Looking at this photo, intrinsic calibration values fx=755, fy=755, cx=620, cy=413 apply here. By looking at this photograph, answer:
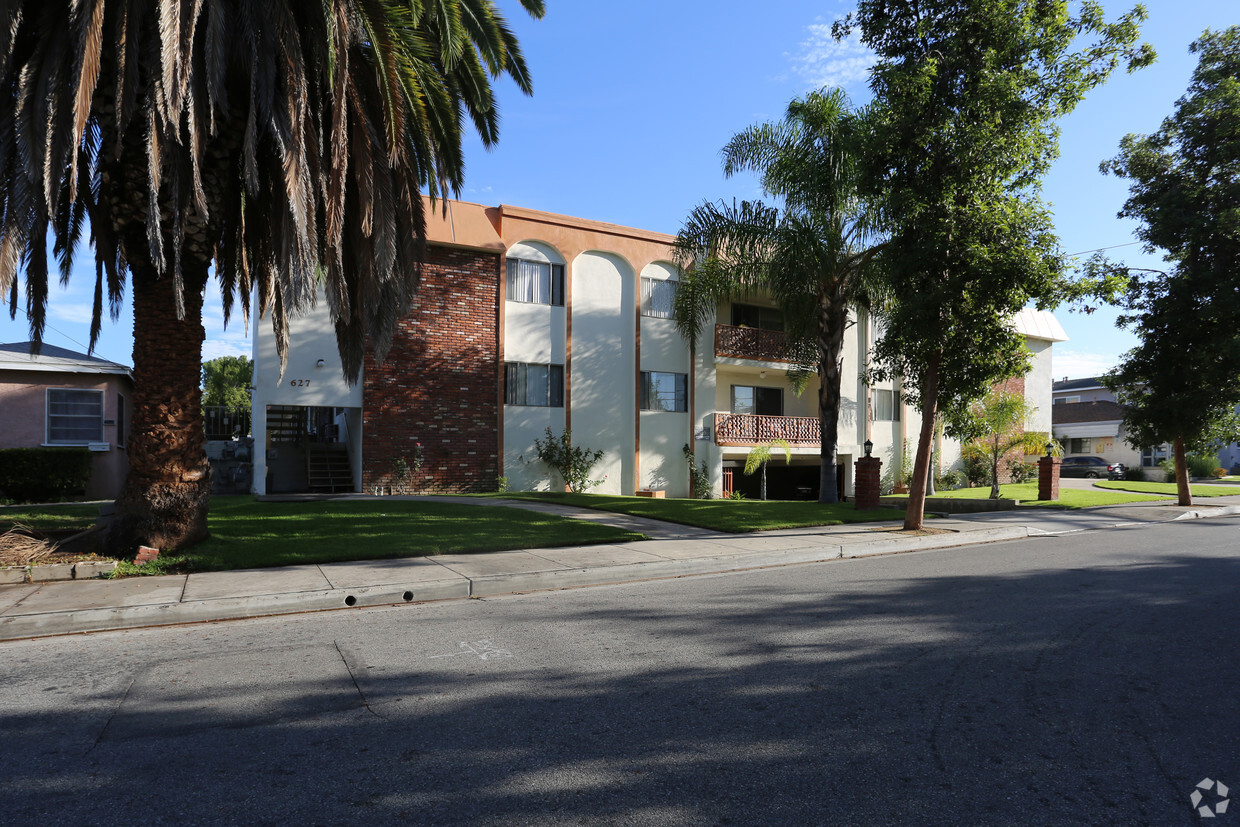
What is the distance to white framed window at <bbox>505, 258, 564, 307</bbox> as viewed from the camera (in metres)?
23.0

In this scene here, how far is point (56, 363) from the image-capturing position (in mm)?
19328

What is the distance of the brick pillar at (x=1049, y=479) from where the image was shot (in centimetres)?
2316

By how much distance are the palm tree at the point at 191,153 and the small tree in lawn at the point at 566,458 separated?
40.6 feet

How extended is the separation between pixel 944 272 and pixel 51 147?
13147 mm

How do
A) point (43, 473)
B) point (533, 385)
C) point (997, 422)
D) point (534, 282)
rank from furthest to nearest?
point (997, 422)
point (534, 282)
point (533, 385)
point (43, 473)

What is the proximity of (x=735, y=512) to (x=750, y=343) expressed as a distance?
12.4m

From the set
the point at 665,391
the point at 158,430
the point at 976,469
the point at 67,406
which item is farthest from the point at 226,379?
the point at 158,430

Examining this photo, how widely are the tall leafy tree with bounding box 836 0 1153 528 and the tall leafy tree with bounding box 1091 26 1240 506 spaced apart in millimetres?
8858

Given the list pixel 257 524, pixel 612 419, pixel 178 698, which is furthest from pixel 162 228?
pixel 612 419

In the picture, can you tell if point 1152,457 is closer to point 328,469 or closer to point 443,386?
→ point 443,386

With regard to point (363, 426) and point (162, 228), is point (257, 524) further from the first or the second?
point (363, 426)

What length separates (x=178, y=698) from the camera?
4.83 metres

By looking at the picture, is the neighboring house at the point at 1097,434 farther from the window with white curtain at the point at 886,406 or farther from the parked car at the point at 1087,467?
the window with white curtain at the point at 886,406

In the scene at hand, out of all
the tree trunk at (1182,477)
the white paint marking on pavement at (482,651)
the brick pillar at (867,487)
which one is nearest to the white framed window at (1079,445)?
the tree trunk at (1182,477)
